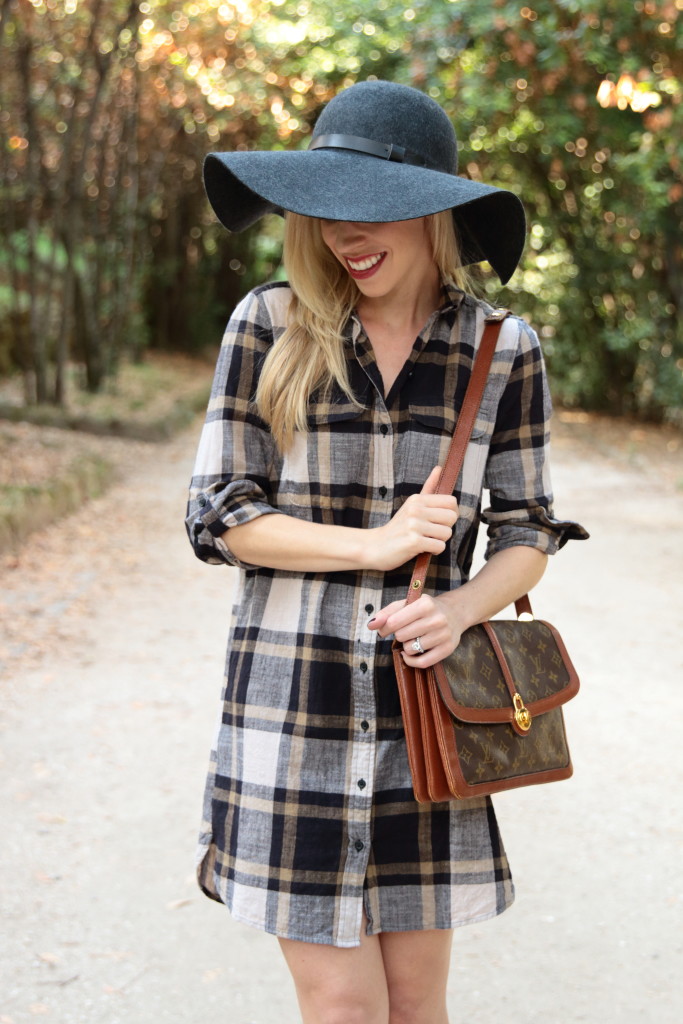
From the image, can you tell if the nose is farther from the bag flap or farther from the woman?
the bag flap

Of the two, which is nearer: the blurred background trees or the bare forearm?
the bare forearm

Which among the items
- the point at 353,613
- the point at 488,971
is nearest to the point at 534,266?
the point at 488,971

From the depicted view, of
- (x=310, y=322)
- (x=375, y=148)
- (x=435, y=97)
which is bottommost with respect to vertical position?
(x=310, y=322)

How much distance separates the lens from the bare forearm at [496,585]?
1908 mm

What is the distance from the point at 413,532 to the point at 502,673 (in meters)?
0.31

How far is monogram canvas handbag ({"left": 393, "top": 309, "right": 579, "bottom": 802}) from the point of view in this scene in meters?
1.79

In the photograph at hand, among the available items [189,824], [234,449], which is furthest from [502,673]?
[189,824]

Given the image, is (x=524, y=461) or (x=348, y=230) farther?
(x=524, y=461)

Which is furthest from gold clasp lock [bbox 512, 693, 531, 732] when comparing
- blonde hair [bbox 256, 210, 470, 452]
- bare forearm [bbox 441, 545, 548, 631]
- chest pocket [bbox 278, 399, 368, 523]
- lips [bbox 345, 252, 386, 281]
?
lips [bbox 345, 252, 386, 281]

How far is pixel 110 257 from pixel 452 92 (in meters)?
8.17

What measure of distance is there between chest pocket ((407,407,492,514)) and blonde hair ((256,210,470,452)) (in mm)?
127

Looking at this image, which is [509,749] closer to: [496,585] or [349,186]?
[496,585]

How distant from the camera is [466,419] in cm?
193

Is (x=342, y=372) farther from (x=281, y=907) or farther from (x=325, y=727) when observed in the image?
(x=281, y=907)
